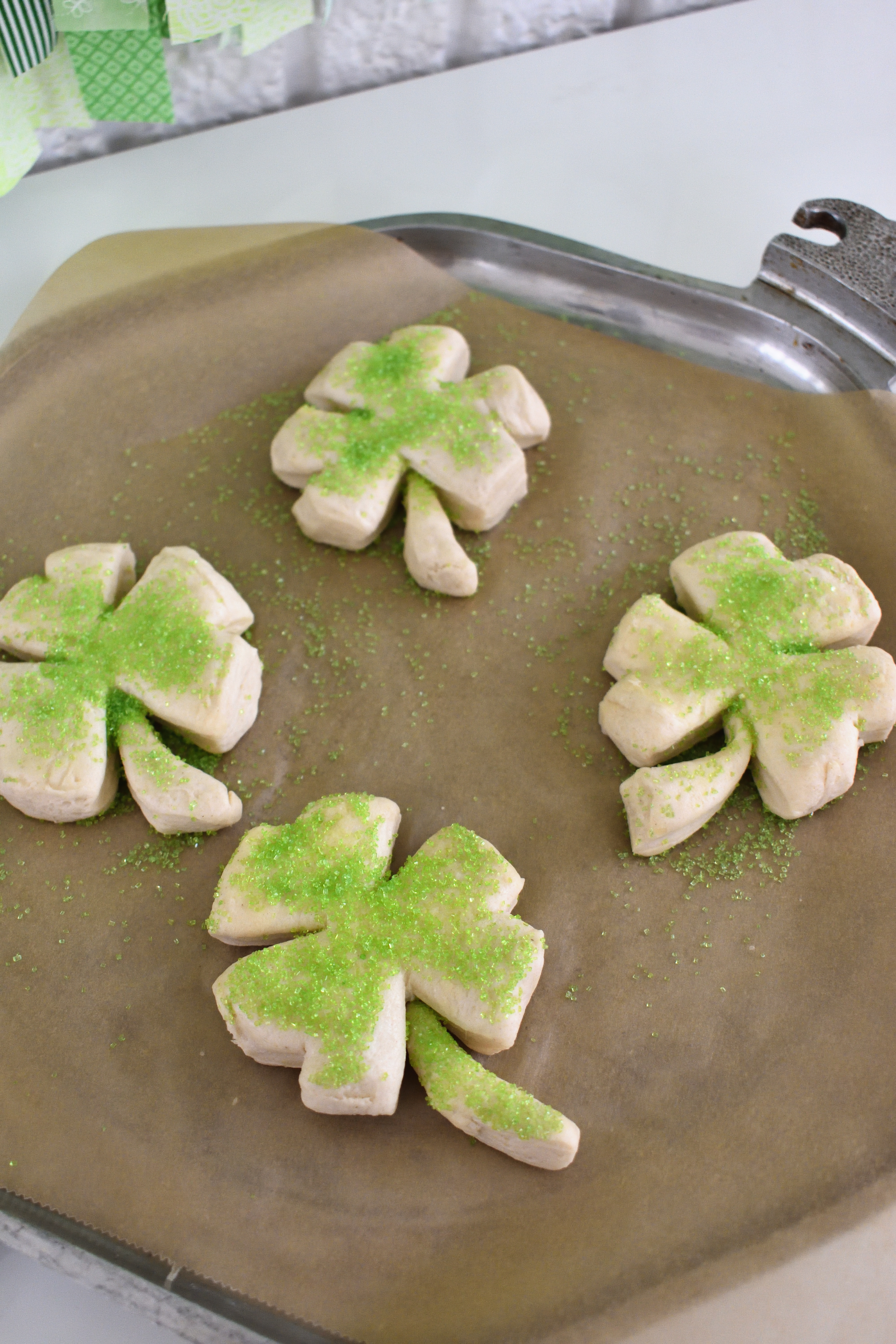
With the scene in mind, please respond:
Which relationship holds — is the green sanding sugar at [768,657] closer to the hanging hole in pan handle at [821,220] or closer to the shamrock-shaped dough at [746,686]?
the shamrock-shaped dough at [746,686]

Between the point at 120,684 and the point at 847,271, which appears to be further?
the point at 847,271

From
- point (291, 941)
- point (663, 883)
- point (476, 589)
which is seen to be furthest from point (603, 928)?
point (476, 589)

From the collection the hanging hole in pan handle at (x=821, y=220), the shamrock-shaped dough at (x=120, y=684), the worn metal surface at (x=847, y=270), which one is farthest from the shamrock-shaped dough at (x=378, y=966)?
the hanging hole in pan handle at (x=821, y=220)

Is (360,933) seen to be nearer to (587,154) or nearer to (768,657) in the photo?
(768,657)

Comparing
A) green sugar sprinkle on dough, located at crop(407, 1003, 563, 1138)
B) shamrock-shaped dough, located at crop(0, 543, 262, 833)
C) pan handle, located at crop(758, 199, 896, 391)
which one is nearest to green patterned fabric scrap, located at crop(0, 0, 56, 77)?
shamrock-shaped dough, located at crop(0, 543, 262, 833)

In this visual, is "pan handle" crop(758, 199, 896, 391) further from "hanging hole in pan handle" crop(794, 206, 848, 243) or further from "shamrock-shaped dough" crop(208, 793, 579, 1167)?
"shamrock-shaped dough" crop(208, 793, 579, 1167)

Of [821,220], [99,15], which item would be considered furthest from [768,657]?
[99,15]
